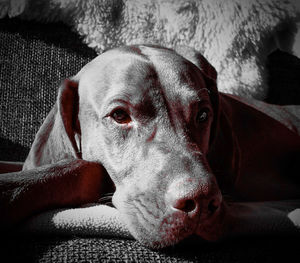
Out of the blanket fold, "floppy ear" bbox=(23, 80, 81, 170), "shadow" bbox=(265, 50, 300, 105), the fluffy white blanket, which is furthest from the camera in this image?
"shadow" bbox=(265, 50, 300, 105)

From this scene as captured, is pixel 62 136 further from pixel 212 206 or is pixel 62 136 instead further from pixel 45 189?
pixel 212 206

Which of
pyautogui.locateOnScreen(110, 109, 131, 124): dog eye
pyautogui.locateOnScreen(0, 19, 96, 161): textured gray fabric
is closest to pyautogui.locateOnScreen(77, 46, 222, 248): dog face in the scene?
pyautogui.locateOnScreen(110, 109, 131, 124): dog eye

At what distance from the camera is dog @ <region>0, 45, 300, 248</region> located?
0.89 m

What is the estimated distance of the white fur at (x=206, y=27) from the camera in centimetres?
231

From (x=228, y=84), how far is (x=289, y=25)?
673 millimetres

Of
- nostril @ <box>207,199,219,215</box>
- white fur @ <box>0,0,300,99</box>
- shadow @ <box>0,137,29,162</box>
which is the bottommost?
shadow @ <box>0,137,29,162</box>

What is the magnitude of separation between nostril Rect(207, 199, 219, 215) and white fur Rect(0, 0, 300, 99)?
155cm

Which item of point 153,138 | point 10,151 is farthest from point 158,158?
point 10,151

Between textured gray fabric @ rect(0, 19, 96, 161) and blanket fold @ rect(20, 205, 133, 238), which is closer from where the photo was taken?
blanket fold @ rect(20, 205, 133, 238)

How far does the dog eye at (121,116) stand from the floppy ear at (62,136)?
258 mm

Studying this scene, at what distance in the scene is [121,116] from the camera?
1.26 metres

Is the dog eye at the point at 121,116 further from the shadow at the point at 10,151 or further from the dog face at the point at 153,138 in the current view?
the shadow at the point at 10,151

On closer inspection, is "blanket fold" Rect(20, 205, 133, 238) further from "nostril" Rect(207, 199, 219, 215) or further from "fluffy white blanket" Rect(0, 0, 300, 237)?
"fluffy white blanket" Rect(0, 0, 300, 237)

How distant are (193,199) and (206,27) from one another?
71.2 inches
